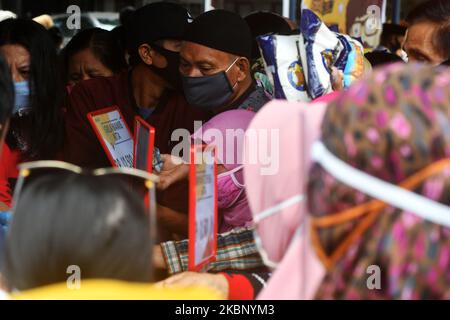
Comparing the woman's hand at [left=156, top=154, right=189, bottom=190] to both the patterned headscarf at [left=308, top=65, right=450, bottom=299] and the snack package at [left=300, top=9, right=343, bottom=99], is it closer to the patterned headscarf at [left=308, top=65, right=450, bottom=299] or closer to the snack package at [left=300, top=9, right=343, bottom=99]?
the snack package at [left=300, top=9, right=343, bottom=99]

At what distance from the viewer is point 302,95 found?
2703 millimetres

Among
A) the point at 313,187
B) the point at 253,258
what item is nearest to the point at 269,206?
the point at 313,187

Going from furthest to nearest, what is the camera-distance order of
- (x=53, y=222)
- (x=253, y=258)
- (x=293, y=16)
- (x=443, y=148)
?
1. (x=293, y=16)
2. (x=253, y=258)
3. (x=53, y=222)
4. (x=443, y=148)

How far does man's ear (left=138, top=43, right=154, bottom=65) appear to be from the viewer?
3480mm

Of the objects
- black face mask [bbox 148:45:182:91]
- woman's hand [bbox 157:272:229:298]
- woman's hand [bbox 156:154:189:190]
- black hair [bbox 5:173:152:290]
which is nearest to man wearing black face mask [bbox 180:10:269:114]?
black face mask [bbox 148:45:182:91]

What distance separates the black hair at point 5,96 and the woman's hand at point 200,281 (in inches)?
23.9

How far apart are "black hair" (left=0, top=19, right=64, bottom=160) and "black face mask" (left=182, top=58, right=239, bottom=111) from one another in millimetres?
615

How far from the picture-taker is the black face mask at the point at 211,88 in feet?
10.2

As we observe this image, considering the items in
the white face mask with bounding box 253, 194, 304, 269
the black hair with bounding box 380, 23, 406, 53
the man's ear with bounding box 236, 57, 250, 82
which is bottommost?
the black hair with bounding box 380, 23, 406, 53
